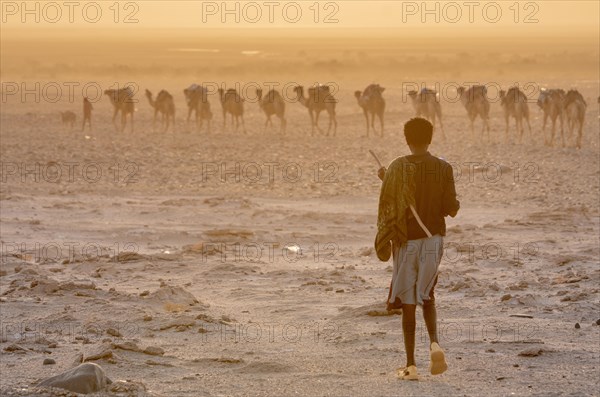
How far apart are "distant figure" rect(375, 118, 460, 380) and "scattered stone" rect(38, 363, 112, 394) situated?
74.7 inches

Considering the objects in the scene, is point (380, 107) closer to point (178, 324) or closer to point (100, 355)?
point (178, 324)

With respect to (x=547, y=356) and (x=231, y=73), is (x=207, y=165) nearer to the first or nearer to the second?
(x=547, y=356)

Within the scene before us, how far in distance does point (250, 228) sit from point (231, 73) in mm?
52261

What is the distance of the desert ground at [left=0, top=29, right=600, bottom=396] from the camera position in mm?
8516

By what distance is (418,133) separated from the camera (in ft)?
25.8

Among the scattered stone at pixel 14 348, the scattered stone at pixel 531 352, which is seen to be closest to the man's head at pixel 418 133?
the scattered stone at pixel 531 352

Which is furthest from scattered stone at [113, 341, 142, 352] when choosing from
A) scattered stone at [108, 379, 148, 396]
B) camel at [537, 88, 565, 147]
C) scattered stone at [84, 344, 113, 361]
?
camel at [537, 88, 565, 147]

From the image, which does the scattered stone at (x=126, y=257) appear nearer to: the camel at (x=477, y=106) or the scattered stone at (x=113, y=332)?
the scattered stone at (x=113, y=332)

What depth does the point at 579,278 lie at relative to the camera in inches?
461

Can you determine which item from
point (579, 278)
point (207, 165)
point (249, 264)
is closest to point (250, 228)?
point (249, 264)

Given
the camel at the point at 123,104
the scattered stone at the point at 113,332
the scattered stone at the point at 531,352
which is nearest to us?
the scattered stone at the point at 531,352

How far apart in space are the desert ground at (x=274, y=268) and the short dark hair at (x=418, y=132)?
156cm

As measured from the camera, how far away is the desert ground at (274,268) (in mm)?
8516

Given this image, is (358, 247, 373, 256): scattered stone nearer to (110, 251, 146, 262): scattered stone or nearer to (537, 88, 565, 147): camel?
(110, 251, 146, 262): scattered stone
